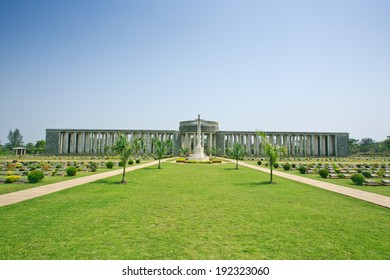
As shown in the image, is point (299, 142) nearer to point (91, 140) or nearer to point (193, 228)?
point (91, 140)

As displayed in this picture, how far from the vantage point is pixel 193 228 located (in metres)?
7.80

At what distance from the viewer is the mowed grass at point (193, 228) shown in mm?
5984

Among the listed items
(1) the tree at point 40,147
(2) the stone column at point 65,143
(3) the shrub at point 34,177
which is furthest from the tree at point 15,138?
(3) the shrub at point 34,177

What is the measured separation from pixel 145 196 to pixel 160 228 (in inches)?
231

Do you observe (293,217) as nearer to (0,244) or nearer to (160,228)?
(160,228)

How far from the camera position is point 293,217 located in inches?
365

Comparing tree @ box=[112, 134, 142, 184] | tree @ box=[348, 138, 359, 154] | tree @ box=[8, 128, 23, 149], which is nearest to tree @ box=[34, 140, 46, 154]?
tree @ box=[8, 128, 23, 149]

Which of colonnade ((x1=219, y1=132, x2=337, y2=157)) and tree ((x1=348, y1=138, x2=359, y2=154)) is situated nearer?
colonnade ((x1=219, y1=132, x2=337, y2=157))

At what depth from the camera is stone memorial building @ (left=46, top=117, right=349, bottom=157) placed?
100 m

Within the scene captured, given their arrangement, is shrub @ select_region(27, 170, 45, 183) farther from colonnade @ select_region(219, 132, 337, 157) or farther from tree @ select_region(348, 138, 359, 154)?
tree @ select_region(348, 138, 359, 154)

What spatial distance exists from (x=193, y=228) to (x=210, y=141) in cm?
9535

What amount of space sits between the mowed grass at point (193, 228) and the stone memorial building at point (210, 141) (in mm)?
88041

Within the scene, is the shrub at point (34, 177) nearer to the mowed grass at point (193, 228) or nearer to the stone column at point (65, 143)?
the mowed grass at point (193, 228)

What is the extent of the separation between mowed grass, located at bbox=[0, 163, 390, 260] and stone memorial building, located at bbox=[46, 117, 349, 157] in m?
88.0
